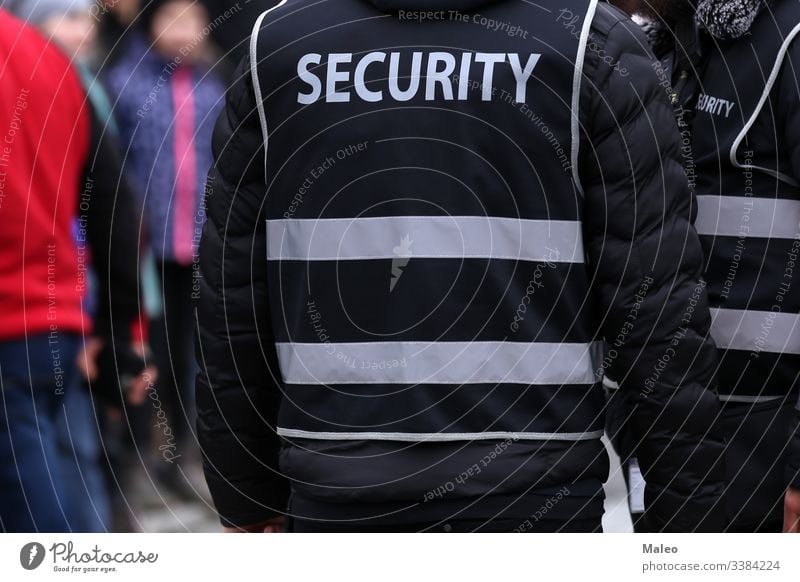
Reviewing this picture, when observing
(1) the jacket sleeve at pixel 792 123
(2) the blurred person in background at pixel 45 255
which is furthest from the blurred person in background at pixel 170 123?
(1) the jacket sleeve at pixel 792 123

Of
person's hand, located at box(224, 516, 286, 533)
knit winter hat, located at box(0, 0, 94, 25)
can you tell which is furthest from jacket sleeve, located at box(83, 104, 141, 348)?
person's hand, located at box(224, 516, 286, 533)

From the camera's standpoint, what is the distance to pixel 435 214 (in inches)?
109

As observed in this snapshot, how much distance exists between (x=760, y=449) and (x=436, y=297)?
1066 mm

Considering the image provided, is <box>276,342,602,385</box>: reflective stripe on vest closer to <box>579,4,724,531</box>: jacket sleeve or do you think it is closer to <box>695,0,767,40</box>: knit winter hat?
<box>579,4,724,531</box>: jacket sleeve

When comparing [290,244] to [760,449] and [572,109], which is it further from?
[760,449]

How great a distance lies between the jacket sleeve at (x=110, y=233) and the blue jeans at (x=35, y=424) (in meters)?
0.42

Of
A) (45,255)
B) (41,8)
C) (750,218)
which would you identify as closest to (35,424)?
(45,255)

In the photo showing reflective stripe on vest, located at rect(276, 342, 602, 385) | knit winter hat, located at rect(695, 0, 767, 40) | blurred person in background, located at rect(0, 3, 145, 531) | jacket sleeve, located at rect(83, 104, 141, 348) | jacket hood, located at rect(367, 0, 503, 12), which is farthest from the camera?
jacket sleeve, located at rect(83, 104, 141, 348)

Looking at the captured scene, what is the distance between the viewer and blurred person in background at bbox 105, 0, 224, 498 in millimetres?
4656

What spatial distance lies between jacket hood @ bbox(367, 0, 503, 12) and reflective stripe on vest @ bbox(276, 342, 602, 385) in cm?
65

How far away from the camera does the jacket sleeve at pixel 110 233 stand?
421 cm

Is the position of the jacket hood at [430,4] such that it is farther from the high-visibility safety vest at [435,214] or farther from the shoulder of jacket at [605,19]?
the shoulder of jacket at [605,19]

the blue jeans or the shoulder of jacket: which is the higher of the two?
the shoulder of jacket
